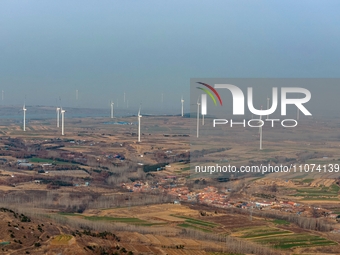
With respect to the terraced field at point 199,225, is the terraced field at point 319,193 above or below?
above

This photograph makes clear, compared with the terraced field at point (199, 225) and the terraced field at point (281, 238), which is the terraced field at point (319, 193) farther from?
the terraced field at point (199, 225)

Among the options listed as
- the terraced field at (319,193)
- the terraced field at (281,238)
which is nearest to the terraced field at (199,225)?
the terraced field at (281,238)

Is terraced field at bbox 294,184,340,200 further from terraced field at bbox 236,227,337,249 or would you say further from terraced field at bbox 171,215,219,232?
terraced field at bbox 171,215,219,232

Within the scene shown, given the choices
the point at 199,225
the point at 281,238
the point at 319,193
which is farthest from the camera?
the point at 319,193

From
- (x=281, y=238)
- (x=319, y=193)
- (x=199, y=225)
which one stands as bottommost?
(x=281, y=238)

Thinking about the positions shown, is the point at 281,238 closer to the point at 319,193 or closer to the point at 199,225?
the point at 199,225

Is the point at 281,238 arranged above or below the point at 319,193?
below

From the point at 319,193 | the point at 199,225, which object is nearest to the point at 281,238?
the point at 199,225

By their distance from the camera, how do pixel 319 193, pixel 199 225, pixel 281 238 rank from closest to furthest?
pixel 281 238, pixel 199 225, pixel 319 193

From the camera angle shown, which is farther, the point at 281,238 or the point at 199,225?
the point at 199,225

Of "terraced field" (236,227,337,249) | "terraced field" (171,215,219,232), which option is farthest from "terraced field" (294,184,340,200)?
"terraced field" (171,215,219,232)

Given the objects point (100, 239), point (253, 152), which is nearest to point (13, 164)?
point (253, 152)
